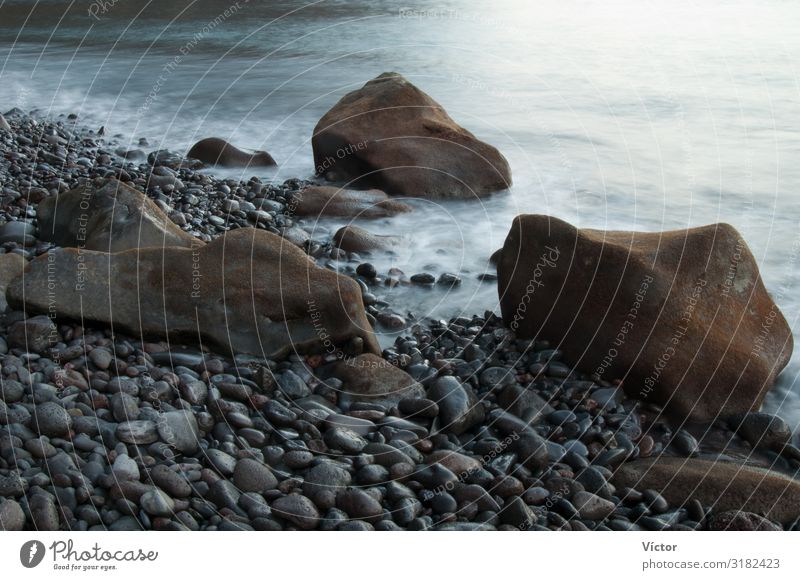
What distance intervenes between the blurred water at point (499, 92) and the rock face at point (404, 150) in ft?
0.82

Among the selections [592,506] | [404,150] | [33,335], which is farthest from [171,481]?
[404,150]

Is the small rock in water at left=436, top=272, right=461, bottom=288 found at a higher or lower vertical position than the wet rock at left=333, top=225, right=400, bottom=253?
lower

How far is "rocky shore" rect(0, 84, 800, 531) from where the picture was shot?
3.09 m

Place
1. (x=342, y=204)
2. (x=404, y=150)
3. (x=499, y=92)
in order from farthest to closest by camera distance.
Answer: (x=499, y=92) → (x=404, y=150) → (x=342, y=204)

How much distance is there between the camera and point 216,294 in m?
4.23

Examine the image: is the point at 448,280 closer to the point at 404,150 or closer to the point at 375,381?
the point at 375,381

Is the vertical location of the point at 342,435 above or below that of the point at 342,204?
below

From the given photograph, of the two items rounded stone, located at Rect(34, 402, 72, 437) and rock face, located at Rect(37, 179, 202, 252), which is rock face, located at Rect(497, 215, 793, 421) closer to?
rock face, located at Rect(37, 179, 202, 252)

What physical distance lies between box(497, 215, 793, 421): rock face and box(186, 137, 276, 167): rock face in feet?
14.7

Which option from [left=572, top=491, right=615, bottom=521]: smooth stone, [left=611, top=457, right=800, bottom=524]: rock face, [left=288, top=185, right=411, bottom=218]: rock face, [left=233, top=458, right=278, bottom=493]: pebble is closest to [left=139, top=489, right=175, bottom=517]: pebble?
[left=233, top=458, right=278, bottom=493]: pebble

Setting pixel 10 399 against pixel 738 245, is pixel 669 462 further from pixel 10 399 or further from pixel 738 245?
pixel 10 399

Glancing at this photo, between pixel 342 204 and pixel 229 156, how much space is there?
204 centimetres

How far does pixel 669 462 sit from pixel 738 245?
1.40m

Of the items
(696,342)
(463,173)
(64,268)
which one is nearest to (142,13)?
(463,173)
